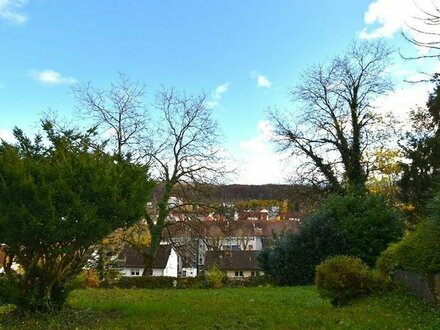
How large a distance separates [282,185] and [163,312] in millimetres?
23738

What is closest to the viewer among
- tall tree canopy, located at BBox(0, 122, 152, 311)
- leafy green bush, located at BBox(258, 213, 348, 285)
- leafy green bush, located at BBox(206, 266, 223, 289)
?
tall tree canopy, located at BBox(0, 122, 152, 311)

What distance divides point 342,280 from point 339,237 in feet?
37.0

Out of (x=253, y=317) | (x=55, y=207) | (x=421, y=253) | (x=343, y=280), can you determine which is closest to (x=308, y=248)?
(x=343, y=280)

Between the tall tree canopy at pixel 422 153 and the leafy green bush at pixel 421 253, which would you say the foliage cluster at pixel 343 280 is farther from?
the tall tree canopy at pixel 422 153

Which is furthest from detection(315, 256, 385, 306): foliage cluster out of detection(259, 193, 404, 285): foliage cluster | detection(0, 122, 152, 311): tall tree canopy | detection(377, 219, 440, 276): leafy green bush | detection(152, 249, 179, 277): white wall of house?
detection(152, 249, 179, 277): white wall of house

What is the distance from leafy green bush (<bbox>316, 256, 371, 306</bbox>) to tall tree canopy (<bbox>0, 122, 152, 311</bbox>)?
4408 millimetres

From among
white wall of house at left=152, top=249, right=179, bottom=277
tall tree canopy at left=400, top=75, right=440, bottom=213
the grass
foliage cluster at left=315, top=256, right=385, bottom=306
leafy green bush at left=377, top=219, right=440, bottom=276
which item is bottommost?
the grass

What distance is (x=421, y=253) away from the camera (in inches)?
378

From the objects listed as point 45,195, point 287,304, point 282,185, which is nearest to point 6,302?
point 45,195

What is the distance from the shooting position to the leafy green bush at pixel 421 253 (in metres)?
8.99

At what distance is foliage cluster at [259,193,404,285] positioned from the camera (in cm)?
2064

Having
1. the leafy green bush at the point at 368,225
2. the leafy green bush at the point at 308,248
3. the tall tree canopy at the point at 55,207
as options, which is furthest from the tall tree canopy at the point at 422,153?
the tall tree canopy at the point at 55,207

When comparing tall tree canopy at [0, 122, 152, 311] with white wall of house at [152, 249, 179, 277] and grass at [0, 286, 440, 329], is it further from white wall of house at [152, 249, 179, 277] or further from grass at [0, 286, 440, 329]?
white wall of house at [152, 249, 179, 277]

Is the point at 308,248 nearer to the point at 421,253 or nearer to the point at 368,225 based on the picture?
the point at 368,225
